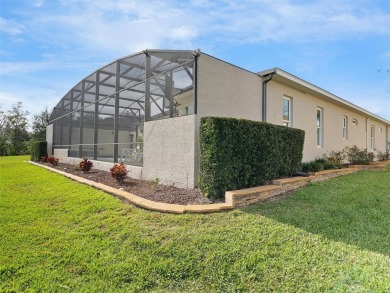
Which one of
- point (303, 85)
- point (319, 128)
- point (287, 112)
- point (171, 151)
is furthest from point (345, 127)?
point (171, 151)

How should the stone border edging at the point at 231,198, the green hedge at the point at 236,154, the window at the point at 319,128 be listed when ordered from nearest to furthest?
the stone border edging at the point at 231,198, the green hedge at the point at 236,154, the window at the point at 319,128

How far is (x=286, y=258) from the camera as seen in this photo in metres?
2.89

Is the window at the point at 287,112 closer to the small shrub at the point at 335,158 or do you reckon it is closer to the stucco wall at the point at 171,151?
the small shrub at the point at 335,158

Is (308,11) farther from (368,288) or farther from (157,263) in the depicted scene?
(157,263)

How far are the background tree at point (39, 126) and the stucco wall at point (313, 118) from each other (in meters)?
31.2

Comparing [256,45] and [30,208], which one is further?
[256,45]

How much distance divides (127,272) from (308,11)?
319 inches

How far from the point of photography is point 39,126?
32.2m

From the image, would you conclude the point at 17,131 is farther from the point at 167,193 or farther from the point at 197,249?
the point at 197,249

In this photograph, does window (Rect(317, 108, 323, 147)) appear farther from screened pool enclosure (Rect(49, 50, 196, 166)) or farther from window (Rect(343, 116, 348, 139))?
screened pool enclosure (Rect(49, 50, 196, 166))

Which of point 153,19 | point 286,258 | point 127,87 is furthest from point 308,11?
point 286,258

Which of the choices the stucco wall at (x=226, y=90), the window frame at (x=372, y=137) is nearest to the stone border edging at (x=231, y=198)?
the stucco wall at (x=226, y=90)

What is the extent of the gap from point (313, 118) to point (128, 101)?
8435mm

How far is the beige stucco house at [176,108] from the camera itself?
20.5 feet
